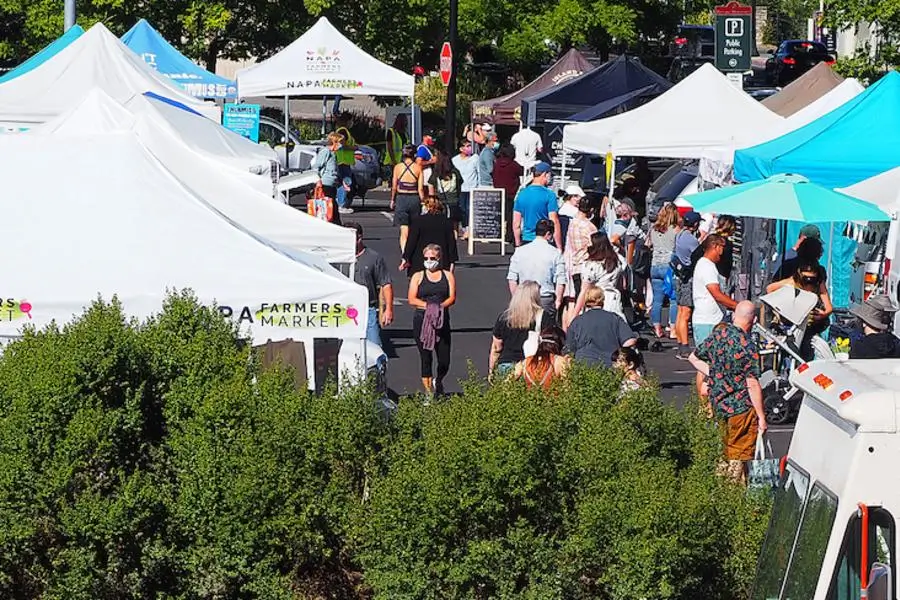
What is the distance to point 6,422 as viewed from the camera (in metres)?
7.26

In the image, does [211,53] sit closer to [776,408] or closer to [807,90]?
[807,90]

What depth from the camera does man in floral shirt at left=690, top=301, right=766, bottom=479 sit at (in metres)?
10.6

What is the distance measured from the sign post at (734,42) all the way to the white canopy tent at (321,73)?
25.6 ft

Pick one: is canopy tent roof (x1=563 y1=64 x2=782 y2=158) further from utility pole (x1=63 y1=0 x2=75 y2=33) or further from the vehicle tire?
utility pole (x1=63 y1=0 x2=75 y2=33)

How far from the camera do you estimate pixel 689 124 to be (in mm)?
19688

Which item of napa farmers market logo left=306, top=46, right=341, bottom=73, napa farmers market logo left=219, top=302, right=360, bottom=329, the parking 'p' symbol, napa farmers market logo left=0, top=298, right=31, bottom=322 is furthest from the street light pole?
napa farmers market logo left=219, top=302, right=360, bottom=329

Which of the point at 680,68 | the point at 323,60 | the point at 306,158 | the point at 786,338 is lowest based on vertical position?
the point at 786,338

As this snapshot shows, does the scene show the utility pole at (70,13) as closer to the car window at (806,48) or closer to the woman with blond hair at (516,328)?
the woman with blond hair at (516,328)

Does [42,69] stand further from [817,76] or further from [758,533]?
[758,533]

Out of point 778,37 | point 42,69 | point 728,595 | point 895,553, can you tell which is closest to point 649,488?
point 728,595

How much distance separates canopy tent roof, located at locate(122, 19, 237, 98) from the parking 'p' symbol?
10.1 meters

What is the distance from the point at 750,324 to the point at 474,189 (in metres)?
14.8

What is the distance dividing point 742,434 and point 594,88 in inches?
719

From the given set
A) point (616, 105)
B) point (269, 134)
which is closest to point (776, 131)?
point (616, 105)
